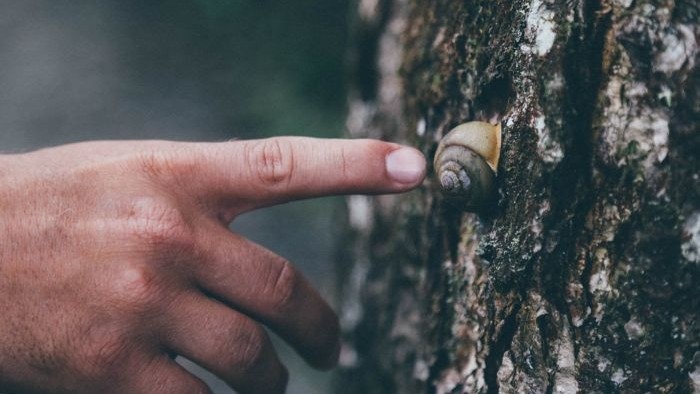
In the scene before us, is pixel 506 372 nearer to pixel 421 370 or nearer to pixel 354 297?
pixel 421 370

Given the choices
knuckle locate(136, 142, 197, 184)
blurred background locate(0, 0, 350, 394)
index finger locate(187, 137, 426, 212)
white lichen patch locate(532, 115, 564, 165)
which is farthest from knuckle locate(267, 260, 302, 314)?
blurred background locate(0, 0, 350, 394)

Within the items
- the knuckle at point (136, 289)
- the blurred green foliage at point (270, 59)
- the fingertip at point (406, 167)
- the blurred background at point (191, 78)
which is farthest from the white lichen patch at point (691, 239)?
the blurred green foliage at point (270, 59)

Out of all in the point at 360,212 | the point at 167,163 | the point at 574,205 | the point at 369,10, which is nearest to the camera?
the point at 574,205

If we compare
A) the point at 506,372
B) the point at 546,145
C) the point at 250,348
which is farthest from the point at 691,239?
the point at 250,348

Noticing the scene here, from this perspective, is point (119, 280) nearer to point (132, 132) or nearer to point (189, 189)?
point (189, 189)

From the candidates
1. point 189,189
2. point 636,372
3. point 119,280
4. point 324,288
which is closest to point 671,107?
point 636,372

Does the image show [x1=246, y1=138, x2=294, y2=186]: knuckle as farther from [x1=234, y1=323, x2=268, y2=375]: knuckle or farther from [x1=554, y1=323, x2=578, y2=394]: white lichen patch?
[x1=554, y1=323, x2=578, y2=394]: white lichen patch
